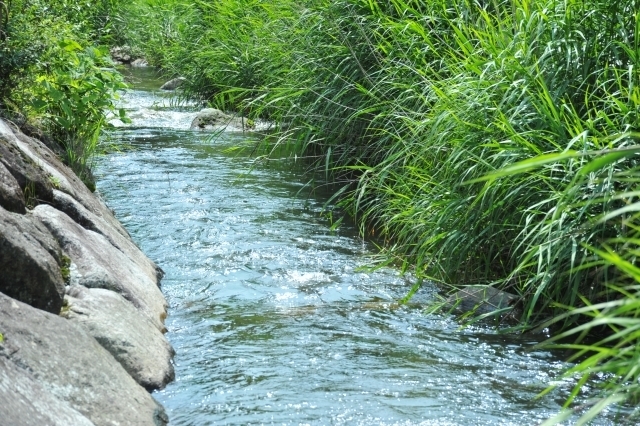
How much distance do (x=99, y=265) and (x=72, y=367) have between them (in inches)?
47.5

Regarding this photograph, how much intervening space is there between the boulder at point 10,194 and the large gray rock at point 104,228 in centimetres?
60

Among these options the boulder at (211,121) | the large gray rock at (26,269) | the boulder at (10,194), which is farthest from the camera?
the boulder at (211,121)

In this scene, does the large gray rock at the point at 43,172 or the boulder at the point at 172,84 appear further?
the boulder at the point at 172,84

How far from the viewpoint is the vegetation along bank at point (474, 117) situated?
176 inches

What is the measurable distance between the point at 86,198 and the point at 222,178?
310 centimetres

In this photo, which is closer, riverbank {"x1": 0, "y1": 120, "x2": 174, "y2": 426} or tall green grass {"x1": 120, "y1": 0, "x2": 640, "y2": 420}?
riverbank {"x1": 0, "y1": 120, "x2": 174, "y2": 426}

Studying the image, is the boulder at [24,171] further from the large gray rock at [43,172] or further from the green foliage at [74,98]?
the green foliage at [74,98]

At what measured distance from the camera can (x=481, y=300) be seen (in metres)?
5.07

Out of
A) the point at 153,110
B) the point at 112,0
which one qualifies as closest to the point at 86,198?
the point at 153,110

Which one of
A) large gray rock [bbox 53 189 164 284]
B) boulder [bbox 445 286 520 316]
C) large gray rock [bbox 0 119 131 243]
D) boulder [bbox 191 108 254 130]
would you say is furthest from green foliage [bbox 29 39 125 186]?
→ boulder [bbox 191 108 254 130]

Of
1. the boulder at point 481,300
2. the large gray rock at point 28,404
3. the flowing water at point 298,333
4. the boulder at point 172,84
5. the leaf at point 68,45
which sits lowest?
the flowing water at point 298,333

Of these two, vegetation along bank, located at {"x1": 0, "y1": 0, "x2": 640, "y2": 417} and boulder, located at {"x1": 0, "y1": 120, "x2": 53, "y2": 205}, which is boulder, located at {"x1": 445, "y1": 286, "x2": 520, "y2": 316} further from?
boulder, located at {"x1": 0, "y1": 120, "x2": 53, "y2": 205}

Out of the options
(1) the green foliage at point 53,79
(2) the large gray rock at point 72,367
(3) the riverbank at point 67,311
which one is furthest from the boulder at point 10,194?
(1) the green foliage at point 53,79

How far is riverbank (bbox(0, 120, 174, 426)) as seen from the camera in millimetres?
3188
